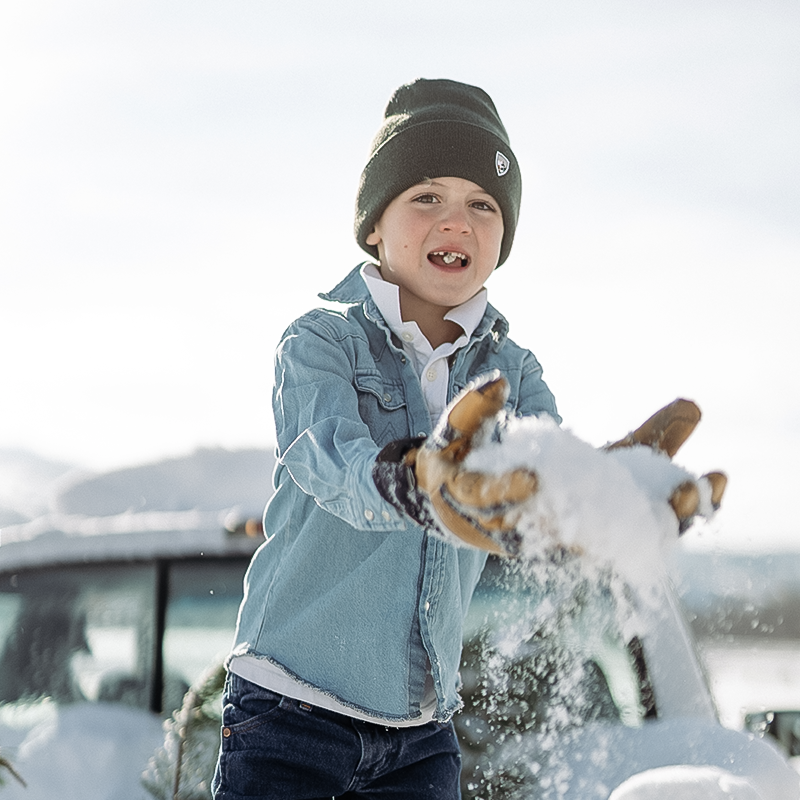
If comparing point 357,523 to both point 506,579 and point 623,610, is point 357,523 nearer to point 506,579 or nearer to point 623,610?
point 623,610

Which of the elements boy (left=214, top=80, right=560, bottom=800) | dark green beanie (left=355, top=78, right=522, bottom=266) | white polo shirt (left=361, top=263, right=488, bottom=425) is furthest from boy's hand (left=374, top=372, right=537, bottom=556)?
dark green beanie (left=355, top=78, right=522, bottom=266)

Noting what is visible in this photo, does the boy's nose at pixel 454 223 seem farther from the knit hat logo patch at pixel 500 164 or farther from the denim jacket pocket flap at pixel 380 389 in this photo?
the denim jacket pocket flap at pixel 380 389

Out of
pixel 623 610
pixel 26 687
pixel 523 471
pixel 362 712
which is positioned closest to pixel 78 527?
pixel 26 687

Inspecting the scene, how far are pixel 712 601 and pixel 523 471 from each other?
1.21m

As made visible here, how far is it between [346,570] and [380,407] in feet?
0.96

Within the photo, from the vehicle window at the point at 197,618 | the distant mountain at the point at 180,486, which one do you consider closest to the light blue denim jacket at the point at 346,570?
the vehicle window at the point at 197,618

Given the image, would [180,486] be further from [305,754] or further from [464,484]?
[464,484]

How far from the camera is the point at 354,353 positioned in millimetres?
1830

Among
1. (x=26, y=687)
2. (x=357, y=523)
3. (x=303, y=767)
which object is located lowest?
(x=303, y=767)

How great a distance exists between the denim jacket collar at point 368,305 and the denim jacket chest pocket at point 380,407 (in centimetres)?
12

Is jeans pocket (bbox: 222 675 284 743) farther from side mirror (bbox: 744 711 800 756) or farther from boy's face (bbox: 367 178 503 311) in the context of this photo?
side mirror (bbox: 744 711 800 756)

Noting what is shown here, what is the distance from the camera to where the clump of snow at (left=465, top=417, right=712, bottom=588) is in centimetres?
126

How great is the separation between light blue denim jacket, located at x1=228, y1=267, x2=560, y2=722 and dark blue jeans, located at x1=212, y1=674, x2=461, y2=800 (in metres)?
0.05

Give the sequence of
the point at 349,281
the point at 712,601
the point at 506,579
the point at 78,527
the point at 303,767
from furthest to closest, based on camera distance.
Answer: the point at 78,527 < the point at 506,579 < the point at 712,601 < the point at 349,281 < the point at 303,767
